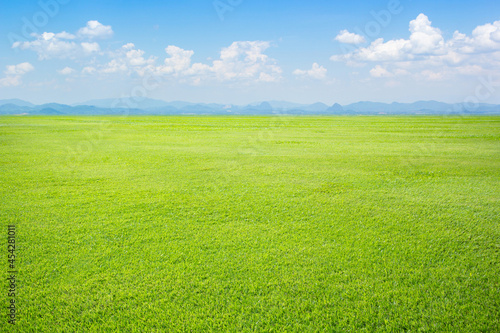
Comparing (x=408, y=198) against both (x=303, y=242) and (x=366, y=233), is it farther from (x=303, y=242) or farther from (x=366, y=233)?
(x=303, y=242)

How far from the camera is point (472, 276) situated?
409cm

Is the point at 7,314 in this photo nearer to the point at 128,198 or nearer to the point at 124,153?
the point at 128,198

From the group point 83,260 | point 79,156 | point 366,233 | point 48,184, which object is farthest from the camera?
point 79,156

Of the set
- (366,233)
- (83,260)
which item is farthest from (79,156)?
(366,233)

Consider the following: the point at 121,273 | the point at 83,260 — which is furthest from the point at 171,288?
the point at 83,260

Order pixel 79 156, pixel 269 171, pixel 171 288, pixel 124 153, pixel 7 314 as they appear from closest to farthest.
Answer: pixel 7 314, pixel 171 288, pixel 269 171, pixel 79 156, pixel 124 153

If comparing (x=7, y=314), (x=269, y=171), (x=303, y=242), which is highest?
(x=269, y=171)

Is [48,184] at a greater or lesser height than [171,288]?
greater

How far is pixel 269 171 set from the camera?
11.0 m

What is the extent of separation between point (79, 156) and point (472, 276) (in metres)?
15.7

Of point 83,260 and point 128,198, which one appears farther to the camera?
point 128,198

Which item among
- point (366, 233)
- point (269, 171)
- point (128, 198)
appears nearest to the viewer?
point (366, 233)

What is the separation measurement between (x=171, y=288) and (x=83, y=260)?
5.57 ft

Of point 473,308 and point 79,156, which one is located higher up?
point 79,156
